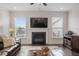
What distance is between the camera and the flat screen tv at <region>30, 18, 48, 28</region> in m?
Answer: 7.92

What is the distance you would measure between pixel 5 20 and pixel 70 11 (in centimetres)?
352

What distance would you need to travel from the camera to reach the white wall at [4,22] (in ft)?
23.2

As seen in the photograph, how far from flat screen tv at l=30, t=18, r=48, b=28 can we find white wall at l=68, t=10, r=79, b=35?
1.35 m

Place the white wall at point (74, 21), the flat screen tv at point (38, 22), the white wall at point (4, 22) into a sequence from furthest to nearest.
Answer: the flat screen tv at point (38, 22)
the white wall at point (4, 22)
the white wall at point (74, 21)

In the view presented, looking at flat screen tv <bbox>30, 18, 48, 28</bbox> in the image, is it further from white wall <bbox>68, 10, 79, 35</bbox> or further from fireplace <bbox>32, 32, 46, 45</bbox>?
white wall <bbox>68, 10, 79, 35</bbox>

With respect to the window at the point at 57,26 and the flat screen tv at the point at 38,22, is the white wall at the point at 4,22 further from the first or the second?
the window at the point at 57,26

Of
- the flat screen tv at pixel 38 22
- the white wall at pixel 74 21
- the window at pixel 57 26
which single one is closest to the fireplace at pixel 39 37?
the flat screen tv at pixel 38 22

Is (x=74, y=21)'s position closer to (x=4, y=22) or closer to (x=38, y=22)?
(x=38, y=22)

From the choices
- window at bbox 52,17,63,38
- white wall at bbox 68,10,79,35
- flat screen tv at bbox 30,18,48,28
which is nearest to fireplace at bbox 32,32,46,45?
flat screen tv at bbox 30,18,48,28

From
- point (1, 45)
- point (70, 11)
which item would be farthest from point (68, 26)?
point (1, 45)

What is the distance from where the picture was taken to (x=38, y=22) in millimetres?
7926

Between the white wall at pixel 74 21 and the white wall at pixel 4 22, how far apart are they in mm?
3394

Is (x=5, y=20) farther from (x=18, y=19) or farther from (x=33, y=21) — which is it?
(x=33, y=21)

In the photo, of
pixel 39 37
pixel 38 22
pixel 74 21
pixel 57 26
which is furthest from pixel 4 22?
pixel 74 21
